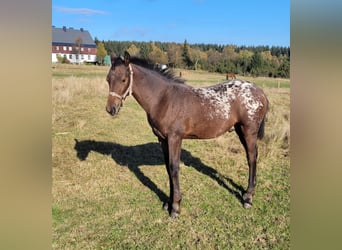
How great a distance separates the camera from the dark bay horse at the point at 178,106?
13.9 ft

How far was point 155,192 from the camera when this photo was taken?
17.7 ft

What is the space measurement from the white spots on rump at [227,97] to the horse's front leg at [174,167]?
0.72m

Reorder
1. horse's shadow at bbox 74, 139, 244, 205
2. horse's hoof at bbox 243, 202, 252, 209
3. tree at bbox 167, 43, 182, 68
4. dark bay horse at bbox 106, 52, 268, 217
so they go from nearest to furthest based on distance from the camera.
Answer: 1. dark bay horse at bbox 106, 52, 268, 217
2. horse's hoof at bbox 243, 202, 252, 209
3. horse's shadow at bbox 74, 139, 244, 205
4. tree at bbox 167, 43, 182, 68

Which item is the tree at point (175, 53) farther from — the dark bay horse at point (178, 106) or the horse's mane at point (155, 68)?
the dark bay horse at point (178, 106)

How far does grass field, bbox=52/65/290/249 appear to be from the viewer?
3.94 meters

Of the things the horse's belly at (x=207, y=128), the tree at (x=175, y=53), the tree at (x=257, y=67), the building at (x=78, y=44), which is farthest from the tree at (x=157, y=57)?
the building at (x=78, y=44)

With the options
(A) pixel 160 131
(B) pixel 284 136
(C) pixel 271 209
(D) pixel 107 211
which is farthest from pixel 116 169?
(B) pixel 284 136

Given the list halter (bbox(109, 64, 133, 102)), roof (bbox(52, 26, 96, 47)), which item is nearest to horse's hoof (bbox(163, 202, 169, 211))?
halter (bbox(109, 64, 133, 102))

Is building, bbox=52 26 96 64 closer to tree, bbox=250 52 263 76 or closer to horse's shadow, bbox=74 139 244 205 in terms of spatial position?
tree, bbox=250 52 263 76

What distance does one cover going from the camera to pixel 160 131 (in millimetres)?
4438

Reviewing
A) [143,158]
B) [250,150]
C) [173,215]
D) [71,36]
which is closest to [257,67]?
[143,158]

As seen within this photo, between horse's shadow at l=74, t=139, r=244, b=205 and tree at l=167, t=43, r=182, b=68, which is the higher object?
tree at l=167, t=43, r=182, b=68
